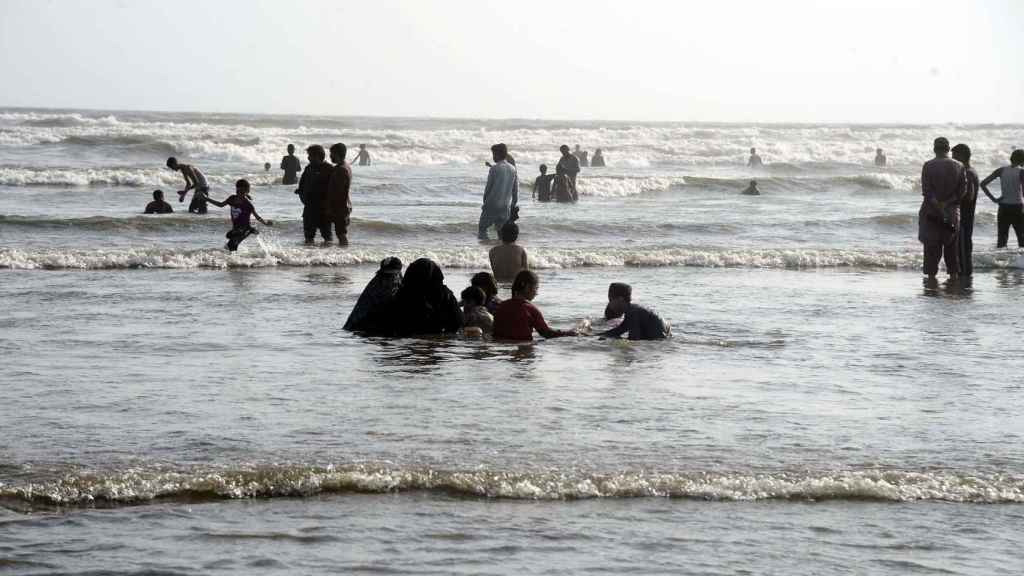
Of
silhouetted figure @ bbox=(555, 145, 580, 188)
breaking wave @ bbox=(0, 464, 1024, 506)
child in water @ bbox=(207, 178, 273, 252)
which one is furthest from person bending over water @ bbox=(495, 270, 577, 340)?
silhouetted figure @ bbox=(555, 145, 580, 188)

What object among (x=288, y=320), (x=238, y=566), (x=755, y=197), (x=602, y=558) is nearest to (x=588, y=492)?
(x=602, y=558)

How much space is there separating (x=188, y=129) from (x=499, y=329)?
176ft

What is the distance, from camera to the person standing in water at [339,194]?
17.8 m

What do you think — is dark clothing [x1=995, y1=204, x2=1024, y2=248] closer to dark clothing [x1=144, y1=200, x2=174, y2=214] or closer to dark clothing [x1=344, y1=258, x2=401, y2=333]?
dark clothing [x1=344, y1=258, x2=401, y2=333]

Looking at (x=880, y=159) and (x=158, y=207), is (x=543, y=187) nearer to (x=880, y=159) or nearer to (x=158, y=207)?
(x=158, y=207)

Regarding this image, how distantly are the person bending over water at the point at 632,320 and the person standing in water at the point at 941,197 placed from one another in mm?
5794

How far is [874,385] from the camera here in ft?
30.2

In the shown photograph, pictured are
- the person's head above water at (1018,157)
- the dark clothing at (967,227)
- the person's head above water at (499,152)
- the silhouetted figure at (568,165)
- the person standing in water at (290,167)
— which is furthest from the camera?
the person standing in water at (290,167)

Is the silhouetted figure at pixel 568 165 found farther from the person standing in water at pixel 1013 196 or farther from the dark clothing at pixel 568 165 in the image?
the person standing in water at pixel 1013 196

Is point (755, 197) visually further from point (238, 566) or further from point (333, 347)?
point (238, 566)

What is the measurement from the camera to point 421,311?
11.3 meters

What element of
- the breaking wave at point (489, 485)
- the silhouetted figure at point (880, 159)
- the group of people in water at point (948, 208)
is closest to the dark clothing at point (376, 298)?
the breaking wave at point (489, 485)

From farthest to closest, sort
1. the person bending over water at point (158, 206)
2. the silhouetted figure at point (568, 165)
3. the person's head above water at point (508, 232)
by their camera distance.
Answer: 1. the silhouetted figure at point (568, 165)
2. the person bending over water at point (158, 206)
3. the person's head above water at point (508, 232)

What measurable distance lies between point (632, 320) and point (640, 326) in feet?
0.30
